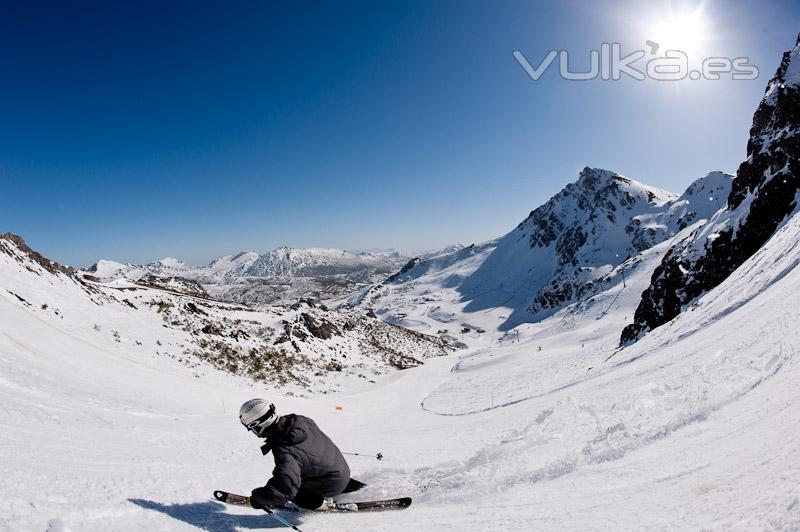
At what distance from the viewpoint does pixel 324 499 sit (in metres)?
4.75

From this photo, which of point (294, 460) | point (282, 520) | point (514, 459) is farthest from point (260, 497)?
point (514, 459)

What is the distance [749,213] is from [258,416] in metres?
36.3

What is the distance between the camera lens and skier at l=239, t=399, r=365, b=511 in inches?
166

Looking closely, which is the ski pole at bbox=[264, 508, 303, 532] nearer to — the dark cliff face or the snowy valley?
the snowy valley

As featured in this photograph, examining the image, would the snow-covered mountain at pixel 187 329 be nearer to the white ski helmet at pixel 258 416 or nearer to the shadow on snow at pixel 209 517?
the shadow on snow at pixel 209 517

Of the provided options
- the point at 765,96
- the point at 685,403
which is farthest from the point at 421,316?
the point at 685,403

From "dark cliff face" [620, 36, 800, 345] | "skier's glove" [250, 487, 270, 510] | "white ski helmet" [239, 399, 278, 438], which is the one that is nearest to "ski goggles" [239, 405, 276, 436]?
"white ski helmet" [239, 399, 278, 438]

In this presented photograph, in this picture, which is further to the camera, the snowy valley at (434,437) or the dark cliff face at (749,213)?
the dark cliff face at (749,213)

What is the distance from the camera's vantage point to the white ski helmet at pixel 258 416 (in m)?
4.55

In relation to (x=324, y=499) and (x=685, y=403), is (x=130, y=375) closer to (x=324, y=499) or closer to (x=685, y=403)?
(x=324, y=499)

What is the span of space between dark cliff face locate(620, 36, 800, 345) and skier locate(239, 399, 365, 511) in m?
31.3

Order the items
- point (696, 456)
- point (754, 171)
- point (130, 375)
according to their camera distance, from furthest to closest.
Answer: point (754, 171) < point (130, 375) < point (696, 456)

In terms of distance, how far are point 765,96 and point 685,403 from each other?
50089 millimetres

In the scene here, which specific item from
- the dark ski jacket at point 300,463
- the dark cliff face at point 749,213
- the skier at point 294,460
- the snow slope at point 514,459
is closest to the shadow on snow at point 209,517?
the snow slope at point 514,459
